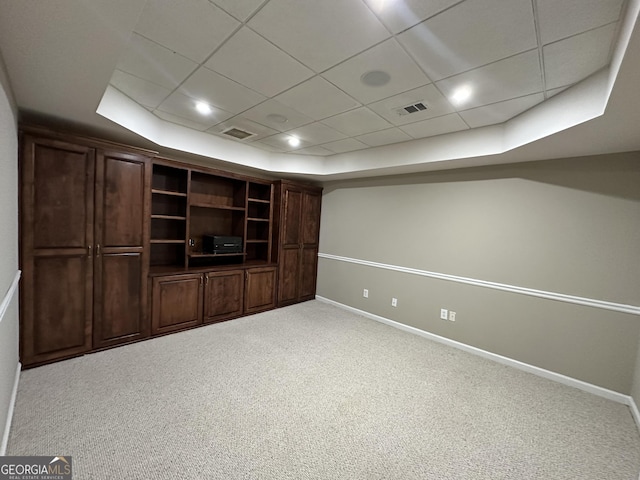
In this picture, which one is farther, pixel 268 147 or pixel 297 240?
pixel 297 240

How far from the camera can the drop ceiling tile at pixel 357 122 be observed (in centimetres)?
265

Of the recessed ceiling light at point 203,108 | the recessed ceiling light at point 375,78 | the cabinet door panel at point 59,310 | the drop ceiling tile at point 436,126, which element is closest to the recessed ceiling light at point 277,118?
the recessed ceiling light at point 203,108

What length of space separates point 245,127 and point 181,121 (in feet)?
2.43

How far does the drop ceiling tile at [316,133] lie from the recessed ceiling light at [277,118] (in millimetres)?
275

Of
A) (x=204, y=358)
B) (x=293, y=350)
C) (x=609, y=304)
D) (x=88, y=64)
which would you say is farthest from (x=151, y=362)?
(x=609, y=304)

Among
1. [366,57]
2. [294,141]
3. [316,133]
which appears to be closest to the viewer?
[366,57]

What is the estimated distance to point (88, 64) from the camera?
61.4 inches

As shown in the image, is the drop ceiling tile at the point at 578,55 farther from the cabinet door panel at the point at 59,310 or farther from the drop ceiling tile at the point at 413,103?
the cabinet door panel at the point at 59,310

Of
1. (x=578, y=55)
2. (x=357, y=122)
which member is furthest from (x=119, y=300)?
(x=578, y=55)

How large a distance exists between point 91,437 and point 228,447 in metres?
0.89

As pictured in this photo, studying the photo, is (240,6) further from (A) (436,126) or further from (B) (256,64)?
(A) (436,126)

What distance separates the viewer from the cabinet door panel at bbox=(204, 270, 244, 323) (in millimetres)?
3662

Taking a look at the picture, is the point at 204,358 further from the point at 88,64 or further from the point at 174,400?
the point at 88,64

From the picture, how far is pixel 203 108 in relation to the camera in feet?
8.91
